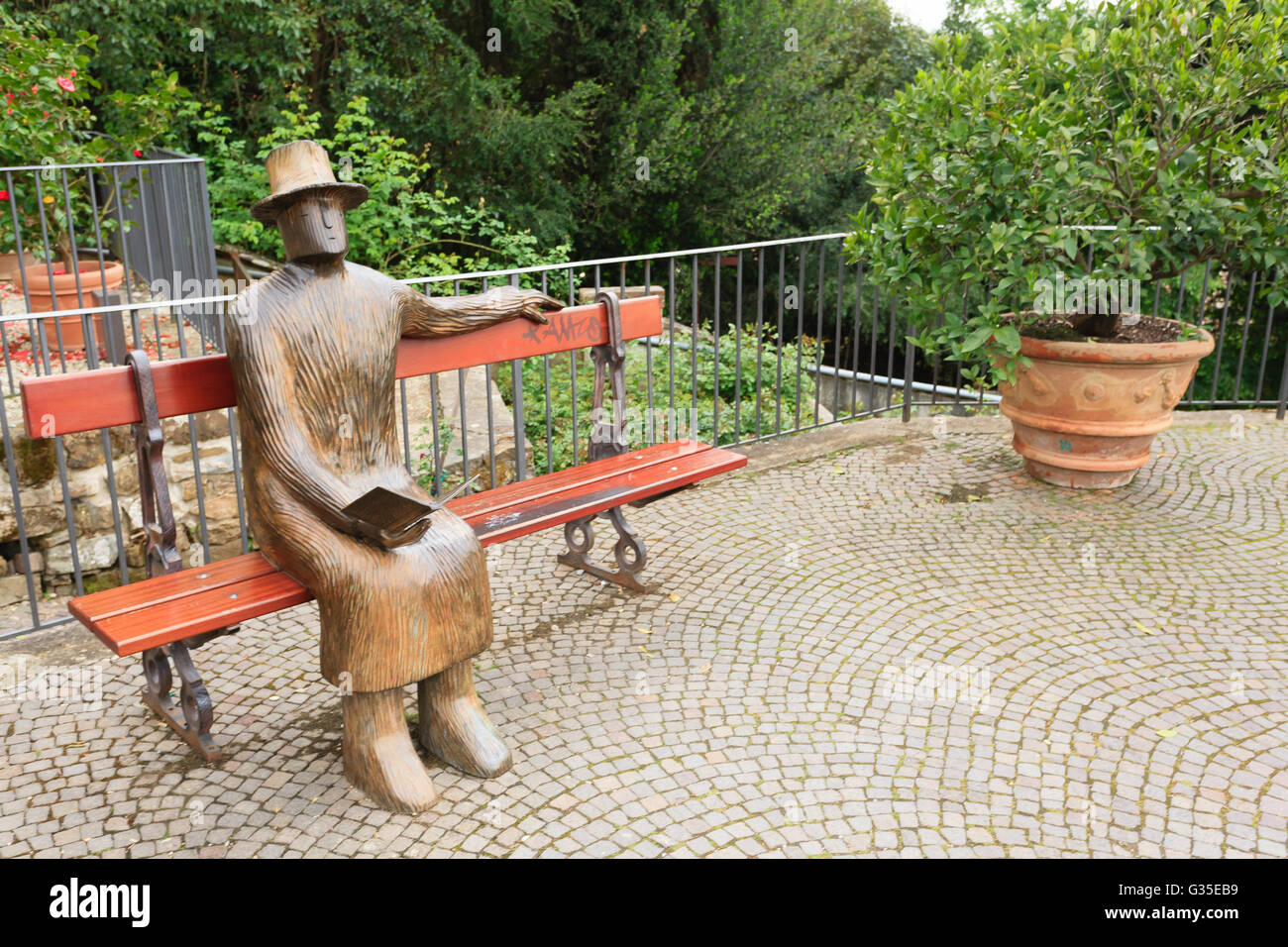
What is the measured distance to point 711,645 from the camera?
401cm

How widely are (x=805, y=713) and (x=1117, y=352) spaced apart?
9.01 feet

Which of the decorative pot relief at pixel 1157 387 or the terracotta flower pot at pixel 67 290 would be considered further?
the terracotta flower pot at pixel 67 290

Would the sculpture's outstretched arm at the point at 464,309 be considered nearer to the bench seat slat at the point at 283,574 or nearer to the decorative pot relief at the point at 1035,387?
the bench seat slat at the point at 283,574

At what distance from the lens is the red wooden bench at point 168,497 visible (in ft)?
10.00

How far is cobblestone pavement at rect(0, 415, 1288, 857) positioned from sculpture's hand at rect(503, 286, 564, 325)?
1.14m

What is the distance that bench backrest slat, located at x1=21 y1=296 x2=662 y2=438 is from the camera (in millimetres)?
3059

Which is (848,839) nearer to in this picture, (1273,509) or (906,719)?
(906,719)

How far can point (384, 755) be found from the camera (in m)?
3.06

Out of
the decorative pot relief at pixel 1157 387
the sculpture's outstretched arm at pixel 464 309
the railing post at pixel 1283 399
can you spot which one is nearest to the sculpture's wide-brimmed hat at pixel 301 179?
the sculpture's outstretched arm at pixel 464 309

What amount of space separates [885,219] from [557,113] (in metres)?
8.14

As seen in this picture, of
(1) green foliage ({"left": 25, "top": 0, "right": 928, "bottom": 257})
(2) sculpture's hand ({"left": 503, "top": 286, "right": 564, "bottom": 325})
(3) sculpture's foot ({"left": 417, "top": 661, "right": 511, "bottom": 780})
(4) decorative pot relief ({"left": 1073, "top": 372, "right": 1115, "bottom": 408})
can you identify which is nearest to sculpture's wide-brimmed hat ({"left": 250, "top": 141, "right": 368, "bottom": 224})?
(2) sculpture's hand ({"left": 503, "top": 286, "right": 564, "bottom": 325})

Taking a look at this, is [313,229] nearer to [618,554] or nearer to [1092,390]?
[618,554]

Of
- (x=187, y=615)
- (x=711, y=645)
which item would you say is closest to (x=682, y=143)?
(x=711, y=645)

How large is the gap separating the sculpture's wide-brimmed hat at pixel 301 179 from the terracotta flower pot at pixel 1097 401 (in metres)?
3.54
